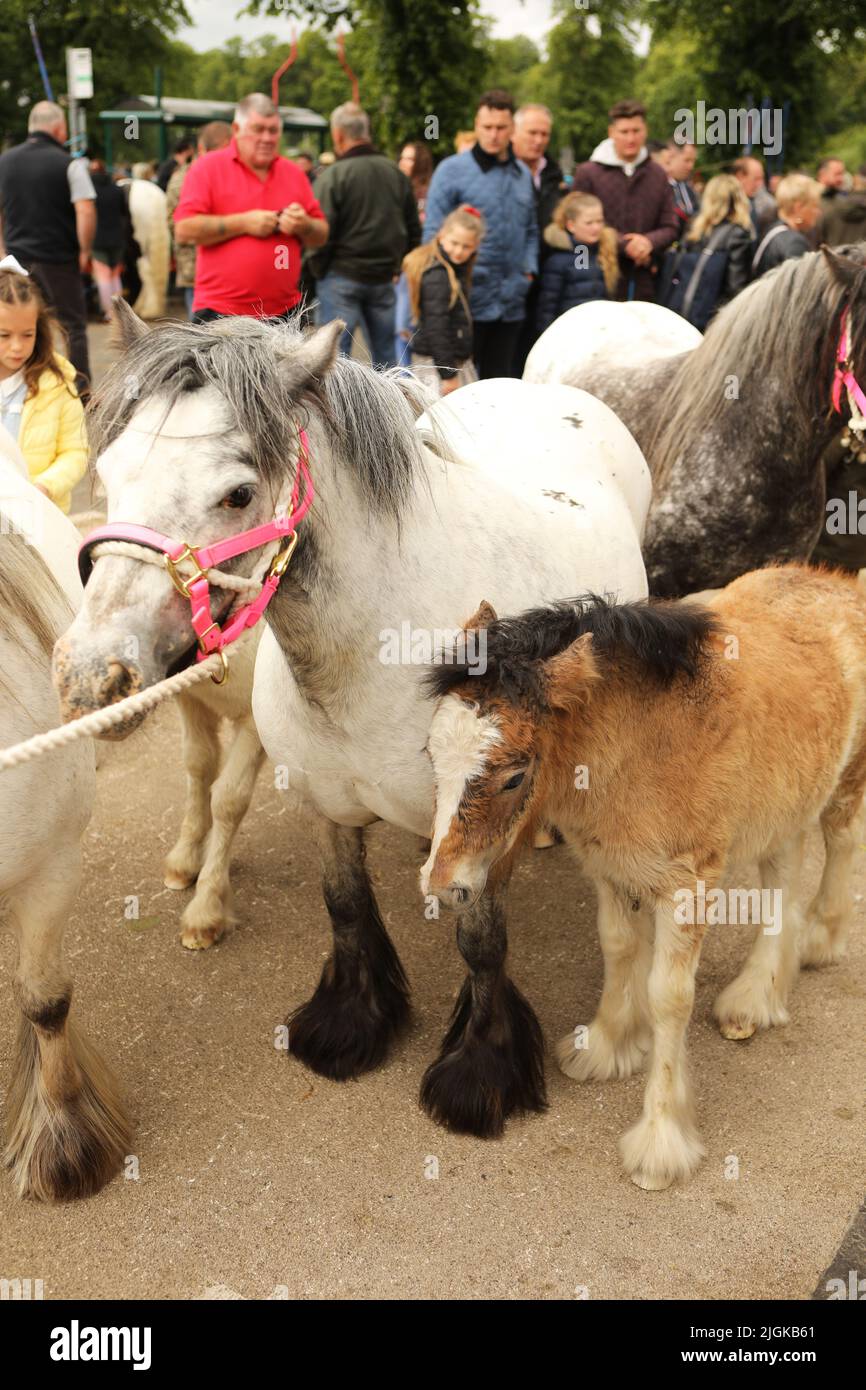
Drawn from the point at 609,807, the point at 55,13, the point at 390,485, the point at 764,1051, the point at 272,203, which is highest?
the point at 55,13

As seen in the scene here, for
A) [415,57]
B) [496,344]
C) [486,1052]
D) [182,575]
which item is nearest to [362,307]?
[496,344]

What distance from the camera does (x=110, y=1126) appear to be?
3.16 m

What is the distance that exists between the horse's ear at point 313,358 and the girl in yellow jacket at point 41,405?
6.75 feet

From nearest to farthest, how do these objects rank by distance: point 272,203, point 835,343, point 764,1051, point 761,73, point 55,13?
point 764,1051
point 835,343
point 272,203
point 761,73
point 55,13

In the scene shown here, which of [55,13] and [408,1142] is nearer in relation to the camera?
[408,1142]

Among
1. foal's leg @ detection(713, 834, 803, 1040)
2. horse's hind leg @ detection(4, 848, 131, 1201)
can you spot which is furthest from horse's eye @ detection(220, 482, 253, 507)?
foal's leg @ detection(713, 834, 803, 1040)

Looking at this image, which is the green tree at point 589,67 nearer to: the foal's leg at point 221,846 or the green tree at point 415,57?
the green tree at point 415,57

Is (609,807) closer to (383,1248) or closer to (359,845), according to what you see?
(359,845)

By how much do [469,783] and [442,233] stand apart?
217 inches

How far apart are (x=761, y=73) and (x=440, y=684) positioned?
93.8ft

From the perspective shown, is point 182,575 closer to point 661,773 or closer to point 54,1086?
point 661,773

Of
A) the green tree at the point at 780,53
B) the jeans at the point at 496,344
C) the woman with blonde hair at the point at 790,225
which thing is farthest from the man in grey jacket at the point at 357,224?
the green tree at the point at 780,53

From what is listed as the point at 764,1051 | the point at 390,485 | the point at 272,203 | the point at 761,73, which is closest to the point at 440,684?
the point at 390,485

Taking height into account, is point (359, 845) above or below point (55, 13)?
below
